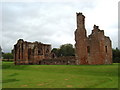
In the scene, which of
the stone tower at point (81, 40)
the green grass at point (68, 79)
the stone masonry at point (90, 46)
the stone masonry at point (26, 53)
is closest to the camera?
the green grass at point (68, 79)

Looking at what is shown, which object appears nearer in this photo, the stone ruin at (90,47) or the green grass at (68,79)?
the green grass at (68,79)

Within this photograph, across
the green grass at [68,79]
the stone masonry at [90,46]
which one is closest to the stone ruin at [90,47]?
the stone masonry at [90,46]

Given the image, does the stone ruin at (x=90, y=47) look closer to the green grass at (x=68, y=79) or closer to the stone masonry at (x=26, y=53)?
the green grass at (x=68, y=79)

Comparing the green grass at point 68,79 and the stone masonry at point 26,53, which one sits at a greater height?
the stone masonry at point 26,53

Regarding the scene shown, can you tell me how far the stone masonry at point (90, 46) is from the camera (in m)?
28.4

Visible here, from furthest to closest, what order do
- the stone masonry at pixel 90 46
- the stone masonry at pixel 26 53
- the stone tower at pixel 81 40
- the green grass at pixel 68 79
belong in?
the stone masonry at pixel 26 53
the stone tower at pixel 81 40
the stone masonry at pixel 90 46
the green grass at pixel 68 79

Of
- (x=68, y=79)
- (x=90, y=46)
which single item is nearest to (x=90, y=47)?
(x=90, y=46)

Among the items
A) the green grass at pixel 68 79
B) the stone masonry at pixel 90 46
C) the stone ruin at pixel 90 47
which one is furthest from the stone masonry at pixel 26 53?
the green grass at pixel 68 79

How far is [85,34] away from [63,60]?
25.0 feet

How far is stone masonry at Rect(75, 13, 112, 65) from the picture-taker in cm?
2842

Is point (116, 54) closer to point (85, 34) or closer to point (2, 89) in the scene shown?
point (85, 34)

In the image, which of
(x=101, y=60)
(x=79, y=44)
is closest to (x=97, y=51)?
(x=101, y=60)

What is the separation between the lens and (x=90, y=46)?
2909 centimetres

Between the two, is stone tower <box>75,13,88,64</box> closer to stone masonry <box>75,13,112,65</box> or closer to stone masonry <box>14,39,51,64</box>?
stone masonry <box>75,13,112,65</box>
